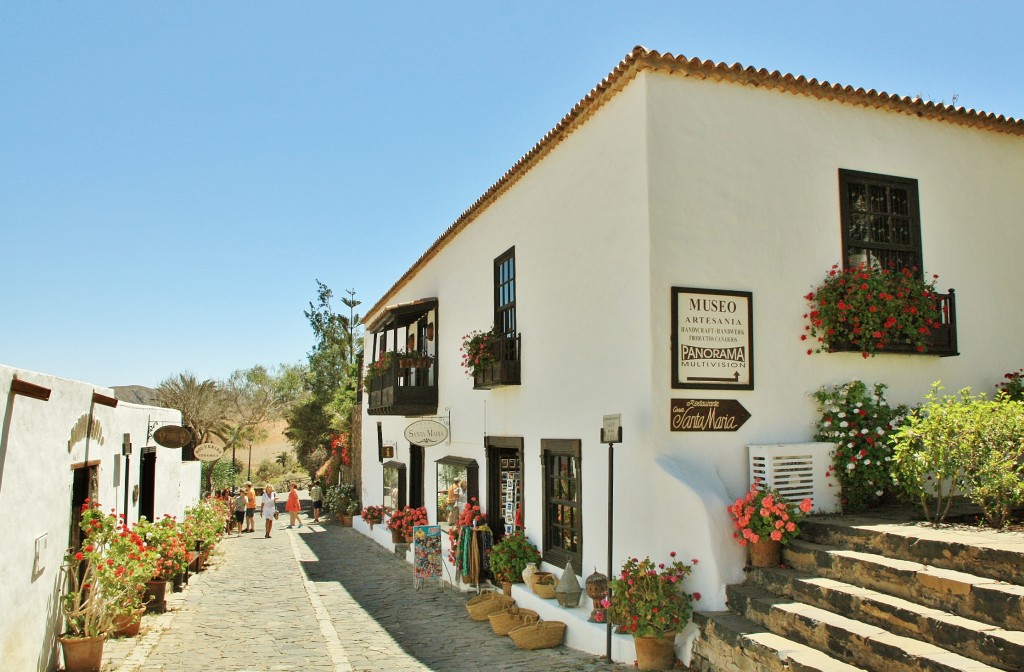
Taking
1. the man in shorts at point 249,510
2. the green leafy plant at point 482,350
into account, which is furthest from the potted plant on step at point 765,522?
the man in shorts at point 249,510

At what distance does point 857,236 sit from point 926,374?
1748 millimetres

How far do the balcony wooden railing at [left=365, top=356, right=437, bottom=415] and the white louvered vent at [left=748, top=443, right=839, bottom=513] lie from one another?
26.8 ft

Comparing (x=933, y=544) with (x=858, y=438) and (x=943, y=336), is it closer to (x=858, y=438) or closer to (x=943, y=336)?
(x=858, y=438)

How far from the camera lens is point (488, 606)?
10156 mm

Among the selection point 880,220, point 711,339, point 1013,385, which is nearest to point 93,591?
point 711,339

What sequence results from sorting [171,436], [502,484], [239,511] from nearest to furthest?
1. [502,484]
2. [171,436]
3. [239,511]

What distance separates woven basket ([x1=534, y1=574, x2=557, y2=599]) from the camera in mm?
9328

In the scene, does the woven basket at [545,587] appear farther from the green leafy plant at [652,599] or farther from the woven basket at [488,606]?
the green leafy plant at [652,599]

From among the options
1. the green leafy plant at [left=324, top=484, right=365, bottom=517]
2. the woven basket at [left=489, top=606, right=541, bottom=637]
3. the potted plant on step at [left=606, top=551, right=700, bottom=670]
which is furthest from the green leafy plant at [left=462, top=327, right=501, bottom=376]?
the green leafy plant at [left=324, top=484, right=365, bottom=517]

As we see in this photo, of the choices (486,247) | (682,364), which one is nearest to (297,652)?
(682,364)

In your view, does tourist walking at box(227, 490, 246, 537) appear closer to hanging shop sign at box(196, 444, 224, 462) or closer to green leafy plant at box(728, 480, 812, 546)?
hanging shop sign at box(196, 444, 224, 462)

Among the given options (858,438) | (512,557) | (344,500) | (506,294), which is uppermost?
(506,294)

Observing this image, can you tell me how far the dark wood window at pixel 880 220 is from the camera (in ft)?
28.2

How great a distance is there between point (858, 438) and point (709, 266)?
2350 millimetres
